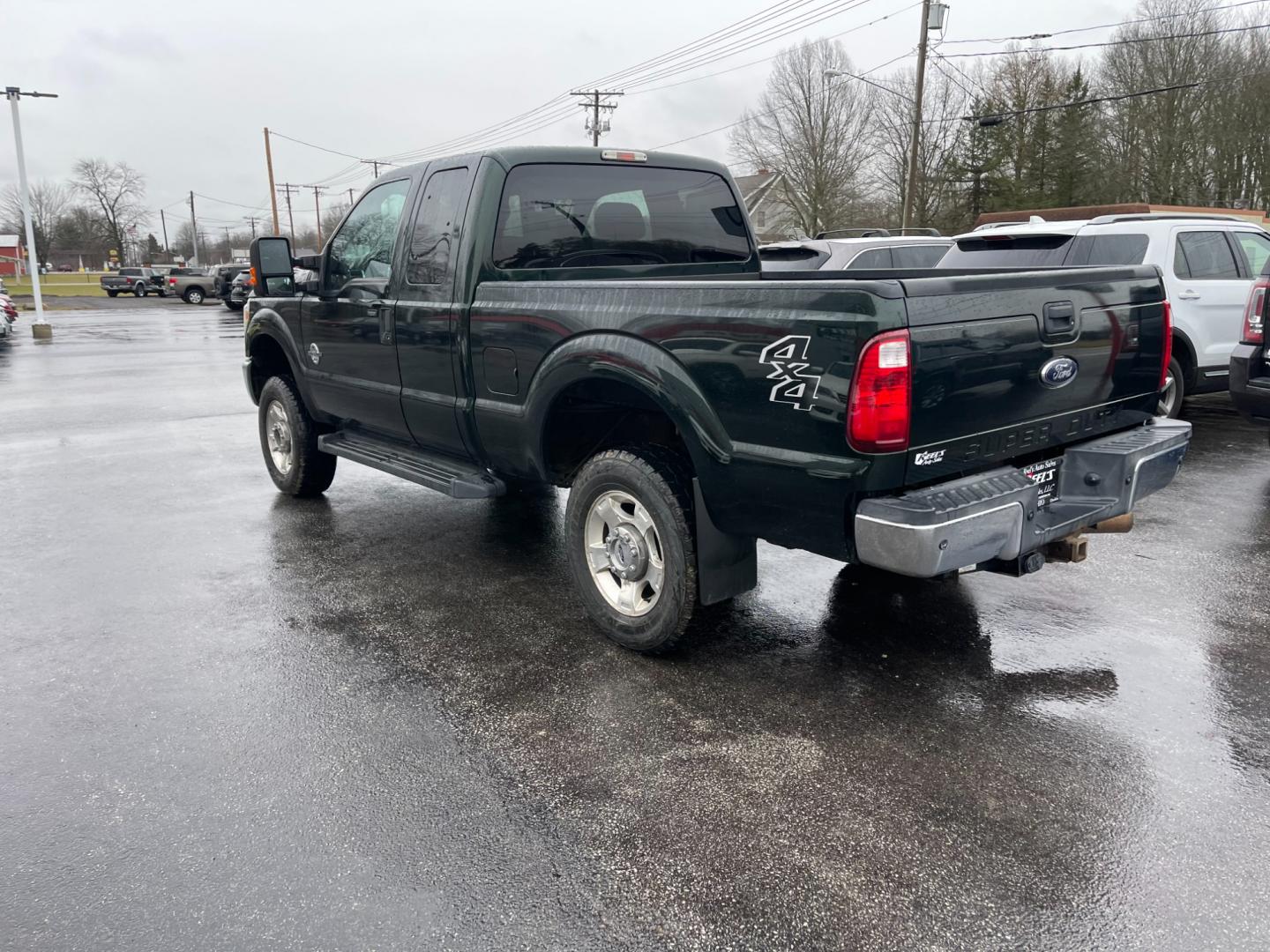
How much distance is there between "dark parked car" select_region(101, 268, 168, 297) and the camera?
47219 millimetres

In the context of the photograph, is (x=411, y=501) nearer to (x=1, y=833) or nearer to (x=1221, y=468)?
(x=1, y=833)

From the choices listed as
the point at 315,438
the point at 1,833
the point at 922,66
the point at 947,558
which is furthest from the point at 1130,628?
the point at 922,66

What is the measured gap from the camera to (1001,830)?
2.76m

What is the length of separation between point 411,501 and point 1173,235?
22.3 feet

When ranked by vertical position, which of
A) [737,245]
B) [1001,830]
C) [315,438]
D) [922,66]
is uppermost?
[922,66]

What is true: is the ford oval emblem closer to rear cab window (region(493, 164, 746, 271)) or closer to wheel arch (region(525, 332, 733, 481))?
wheel arch (region(525, 332, 733, 481))

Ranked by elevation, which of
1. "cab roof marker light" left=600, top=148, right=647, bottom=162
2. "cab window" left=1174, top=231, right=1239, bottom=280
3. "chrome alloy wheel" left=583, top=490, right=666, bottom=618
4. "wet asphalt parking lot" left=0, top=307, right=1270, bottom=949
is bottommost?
"wet asphalt parking lot" left=0, top=307, right=1270, bottom=949

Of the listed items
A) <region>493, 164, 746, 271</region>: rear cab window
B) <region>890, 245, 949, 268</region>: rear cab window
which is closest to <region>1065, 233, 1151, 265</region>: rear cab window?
<region>890, 245, 949, 268</region>: rear cab window

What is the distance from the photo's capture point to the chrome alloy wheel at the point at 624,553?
388cm

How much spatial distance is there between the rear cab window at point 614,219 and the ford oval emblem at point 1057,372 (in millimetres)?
2175

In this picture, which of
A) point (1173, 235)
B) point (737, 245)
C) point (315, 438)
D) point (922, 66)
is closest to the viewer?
point (737, 245)

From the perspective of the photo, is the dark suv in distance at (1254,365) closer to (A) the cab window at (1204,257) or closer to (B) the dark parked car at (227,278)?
(A) the cab window at (1204,257)

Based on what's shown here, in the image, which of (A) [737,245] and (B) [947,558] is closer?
(B) [947,558]

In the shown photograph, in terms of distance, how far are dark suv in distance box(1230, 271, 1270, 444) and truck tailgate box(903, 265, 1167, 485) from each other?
304 centimetres
